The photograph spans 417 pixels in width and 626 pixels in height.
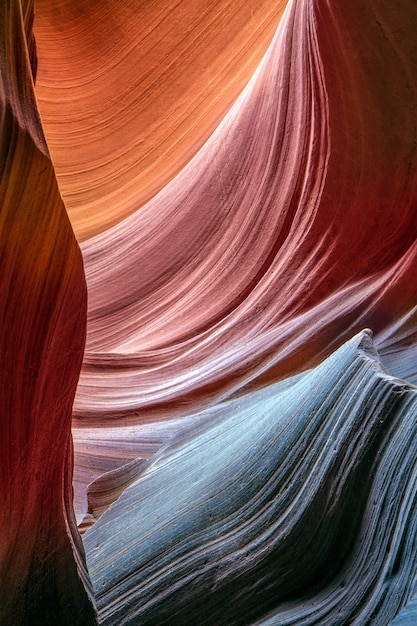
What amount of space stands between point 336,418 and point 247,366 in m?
0.62

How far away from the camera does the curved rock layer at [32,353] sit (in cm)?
77

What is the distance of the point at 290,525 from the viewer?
Result: 1077 mm

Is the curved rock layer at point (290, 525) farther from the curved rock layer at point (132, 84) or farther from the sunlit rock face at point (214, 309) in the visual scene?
the curved rock layer at point (132, 84)

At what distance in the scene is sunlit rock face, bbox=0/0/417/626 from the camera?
83 centimetres

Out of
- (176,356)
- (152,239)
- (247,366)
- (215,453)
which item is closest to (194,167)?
(152,239)

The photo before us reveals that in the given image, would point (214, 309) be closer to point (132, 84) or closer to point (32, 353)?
Result: point (32, 353)

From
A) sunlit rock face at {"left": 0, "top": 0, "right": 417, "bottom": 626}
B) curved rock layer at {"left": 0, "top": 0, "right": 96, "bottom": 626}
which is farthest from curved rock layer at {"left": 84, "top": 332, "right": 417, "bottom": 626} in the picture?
curved rock layer at {"left": 0, "top": 0, "right": 96, "bottom": 626}

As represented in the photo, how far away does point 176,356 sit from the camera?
1996mm

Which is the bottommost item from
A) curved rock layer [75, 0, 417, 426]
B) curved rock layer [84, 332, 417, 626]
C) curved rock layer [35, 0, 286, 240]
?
curved rock layer [84, 332, 417, 626]

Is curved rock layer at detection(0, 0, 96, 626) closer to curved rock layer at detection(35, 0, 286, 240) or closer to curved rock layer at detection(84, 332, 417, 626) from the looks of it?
curved rock layer at detection(84, 332, 417, 626)

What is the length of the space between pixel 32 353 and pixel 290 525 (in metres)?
A: 0.46

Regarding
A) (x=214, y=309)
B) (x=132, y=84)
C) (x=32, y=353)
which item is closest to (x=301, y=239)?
(x=214, y=309)

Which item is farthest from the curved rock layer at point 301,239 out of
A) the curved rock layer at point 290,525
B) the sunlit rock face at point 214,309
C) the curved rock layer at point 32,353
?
the curved rock layer at point 32,353

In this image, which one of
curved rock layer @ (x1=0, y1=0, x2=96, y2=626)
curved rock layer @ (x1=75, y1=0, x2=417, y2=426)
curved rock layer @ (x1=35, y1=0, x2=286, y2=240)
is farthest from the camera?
curved rock layer @ (x1=35, y1=0, x2=286, y2=240)
